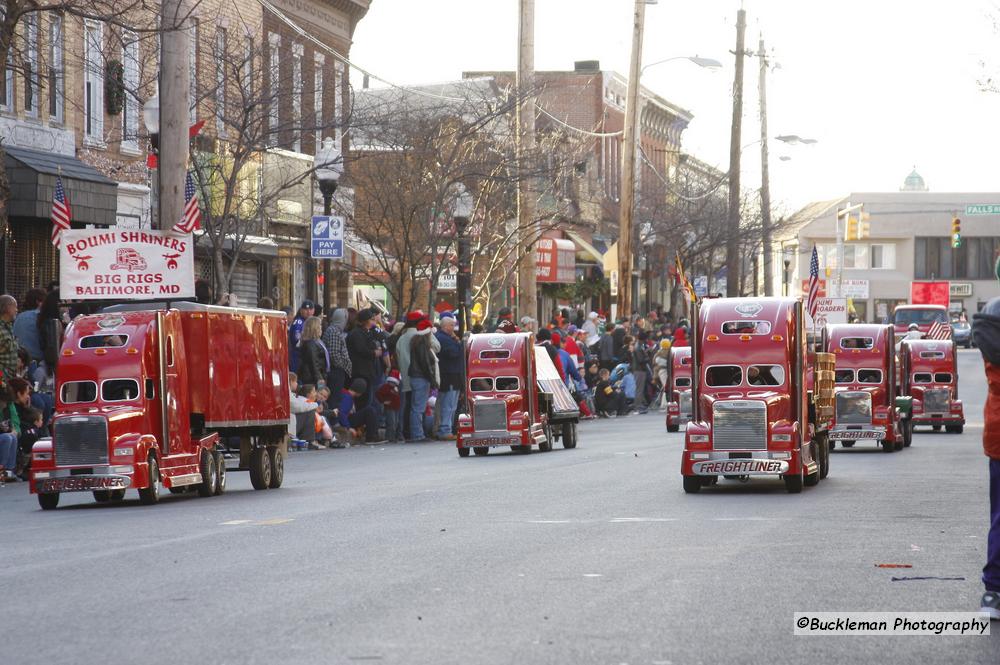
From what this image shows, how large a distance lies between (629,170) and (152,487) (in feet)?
91.0

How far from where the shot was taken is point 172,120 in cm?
2344

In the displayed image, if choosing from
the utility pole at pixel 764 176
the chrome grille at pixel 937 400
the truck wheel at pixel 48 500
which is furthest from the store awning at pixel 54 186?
the utility pole at pixel 764 176

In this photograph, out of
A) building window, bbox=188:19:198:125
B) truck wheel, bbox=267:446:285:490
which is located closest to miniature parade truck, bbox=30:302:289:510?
truck wheel, bbox=267:446:285:490

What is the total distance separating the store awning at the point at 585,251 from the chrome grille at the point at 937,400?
41.6m

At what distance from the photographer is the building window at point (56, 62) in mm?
30359

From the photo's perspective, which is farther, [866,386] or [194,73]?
[194,73]

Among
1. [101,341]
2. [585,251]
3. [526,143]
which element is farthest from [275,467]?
[585,251]

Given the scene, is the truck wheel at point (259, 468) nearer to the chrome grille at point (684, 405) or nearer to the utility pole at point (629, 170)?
the chrome grille at point (684, 405)

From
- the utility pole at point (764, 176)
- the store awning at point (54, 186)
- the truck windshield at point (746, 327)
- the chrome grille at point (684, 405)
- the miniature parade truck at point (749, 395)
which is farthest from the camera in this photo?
the utility pole at point (764, 176)

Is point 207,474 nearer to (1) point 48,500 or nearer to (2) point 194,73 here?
(1) point 48,500

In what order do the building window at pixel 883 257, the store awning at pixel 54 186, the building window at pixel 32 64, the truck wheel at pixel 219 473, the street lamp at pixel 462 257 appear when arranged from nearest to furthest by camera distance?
the truck wheel at pixel 219 473
the building window at pixel 32 64
the store awning at pixel 54 186
the street lamp at pixel 462 257
the building window at pixel 883 257

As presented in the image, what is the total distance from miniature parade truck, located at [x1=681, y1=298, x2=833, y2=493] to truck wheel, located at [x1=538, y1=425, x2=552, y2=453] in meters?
7.78

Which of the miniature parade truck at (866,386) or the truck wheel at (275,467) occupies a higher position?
the miniature parade truck at (866,386)

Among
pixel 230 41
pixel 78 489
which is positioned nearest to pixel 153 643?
pixel 78 489
